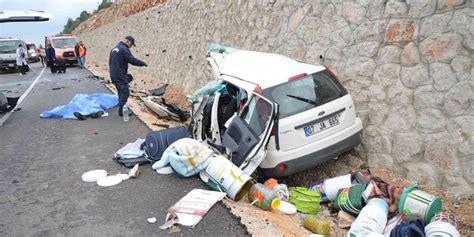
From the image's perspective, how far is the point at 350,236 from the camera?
3.87 metres

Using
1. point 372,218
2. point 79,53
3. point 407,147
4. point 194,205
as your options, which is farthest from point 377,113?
point 79,53

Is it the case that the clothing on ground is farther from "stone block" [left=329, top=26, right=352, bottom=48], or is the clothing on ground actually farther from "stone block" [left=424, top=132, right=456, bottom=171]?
"stone block" [left=329, top=26, right=352, bottom=48]

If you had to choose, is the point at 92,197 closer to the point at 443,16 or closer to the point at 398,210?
the point at 398,210

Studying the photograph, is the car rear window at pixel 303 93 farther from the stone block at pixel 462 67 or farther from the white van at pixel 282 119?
the stone block at pixel 462 67

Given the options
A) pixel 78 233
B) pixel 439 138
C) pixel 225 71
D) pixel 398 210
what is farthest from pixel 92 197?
pixel 439 138

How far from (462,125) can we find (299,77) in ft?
7.20

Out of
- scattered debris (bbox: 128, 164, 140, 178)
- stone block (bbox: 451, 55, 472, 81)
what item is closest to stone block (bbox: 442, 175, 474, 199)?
stone block (bbox: 451, 55, 472, 81)

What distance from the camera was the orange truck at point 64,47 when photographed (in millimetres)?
27359

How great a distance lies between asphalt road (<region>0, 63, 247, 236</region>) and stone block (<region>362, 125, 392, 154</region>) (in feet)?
9.20

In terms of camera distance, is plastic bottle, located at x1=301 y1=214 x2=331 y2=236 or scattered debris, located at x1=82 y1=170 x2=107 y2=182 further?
scattered debris, located at x1=82 y1=170 x2=107 y2=182

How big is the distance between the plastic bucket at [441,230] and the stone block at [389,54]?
9.05ft

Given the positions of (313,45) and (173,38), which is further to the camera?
(173,38)

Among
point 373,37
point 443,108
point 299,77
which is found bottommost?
point 443,108

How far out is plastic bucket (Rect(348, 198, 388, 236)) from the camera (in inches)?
156
